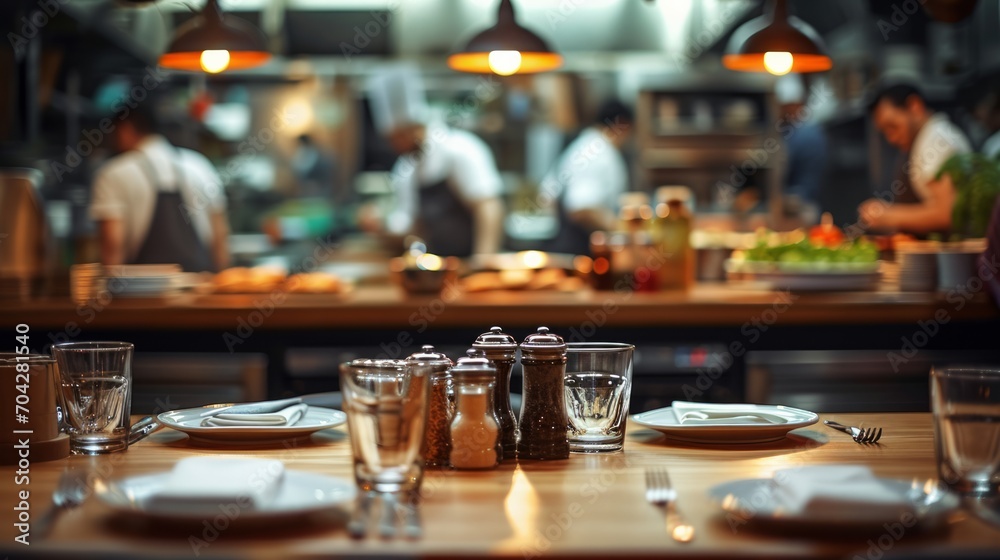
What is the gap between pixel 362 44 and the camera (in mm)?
7426

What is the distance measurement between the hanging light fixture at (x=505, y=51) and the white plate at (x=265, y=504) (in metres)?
1.87

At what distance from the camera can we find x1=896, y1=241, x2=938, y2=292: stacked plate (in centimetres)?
377

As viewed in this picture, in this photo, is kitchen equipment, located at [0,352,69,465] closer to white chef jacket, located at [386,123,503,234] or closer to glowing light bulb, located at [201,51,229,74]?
glowing light bulb, located at [201,51,229,74]

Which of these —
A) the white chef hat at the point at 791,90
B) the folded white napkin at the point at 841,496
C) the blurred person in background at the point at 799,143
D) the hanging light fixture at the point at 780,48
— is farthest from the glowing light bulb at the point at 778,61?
the white chef hat at the point at 791,90

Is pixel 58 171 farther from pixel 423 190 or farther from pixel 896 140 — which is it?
pixel 896 140

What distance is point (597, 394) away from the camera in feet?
5.24

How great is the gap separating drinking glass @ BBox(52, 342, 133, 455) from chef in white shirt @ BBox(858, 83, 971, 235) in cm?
392

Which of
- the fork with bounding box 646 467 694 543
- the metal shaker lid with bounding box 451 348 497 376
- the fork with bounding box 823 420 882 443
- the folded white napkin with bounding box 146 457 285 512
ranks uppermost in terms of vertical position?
the metal shaker lid with bounding box 451 348 497 376

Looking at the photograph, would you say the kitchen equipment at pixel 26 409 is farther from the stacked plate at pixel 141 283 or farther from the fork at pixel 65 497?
the stacked plate at pixel 141 283

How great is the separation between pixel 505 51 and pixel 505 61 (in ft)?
0.33

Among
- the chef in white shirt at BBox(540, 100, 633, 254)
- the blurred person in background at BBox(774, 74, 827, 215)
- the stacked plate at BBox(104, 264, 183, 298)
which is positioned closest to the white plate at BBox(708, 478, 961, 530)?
the stacked plate at BBox(104, 264, 183, 298)

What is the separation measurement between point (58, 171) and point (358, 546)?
18.6 ft

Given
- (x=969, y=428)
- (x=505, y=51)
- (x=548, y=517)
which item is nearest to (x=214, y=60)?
(x=505, y=51)

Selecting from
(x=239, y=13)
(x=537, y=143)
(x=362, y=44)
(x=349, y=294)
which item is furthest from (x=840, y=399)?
(x=239, y=13)
